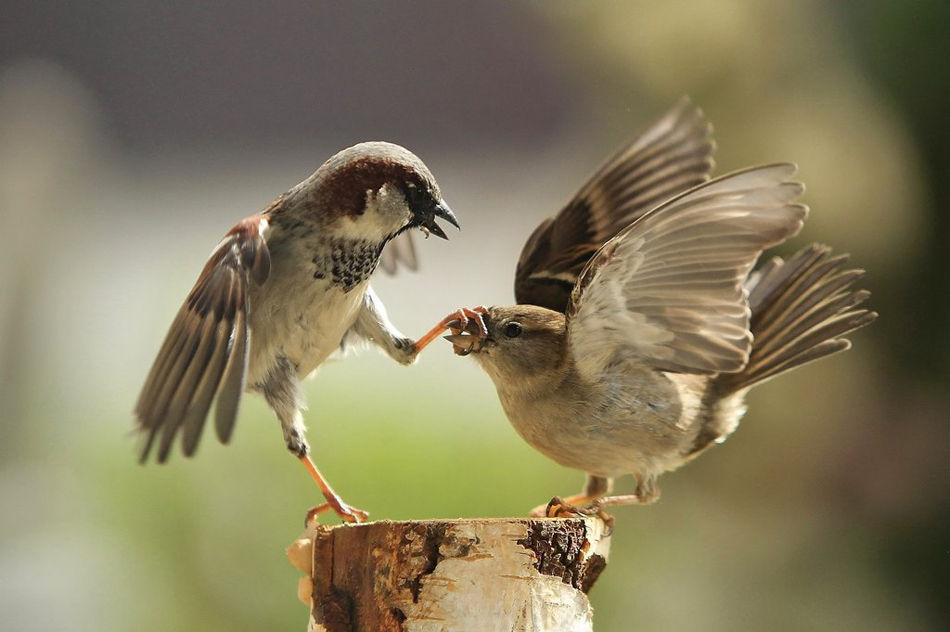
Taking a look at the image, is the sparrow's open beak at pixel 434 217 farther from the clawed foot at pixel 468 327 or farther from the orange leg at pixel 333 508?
the orange leg at pixel 333 508

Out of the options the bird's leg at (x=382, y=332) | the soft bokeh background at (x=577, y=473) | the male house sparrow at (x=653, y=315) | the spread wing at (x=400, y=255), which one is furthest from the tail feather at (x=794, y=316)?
the soft bokeh background at (x=577, y=473)

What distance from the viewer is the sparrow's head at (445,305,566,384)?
1.53 meters

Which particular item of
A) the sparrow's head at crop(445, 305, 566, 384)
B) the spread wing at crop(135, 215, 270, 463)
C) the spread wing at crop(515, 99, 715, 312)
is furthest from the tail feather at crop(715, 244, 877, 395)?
the spread wing at crop(135, 215, 270, 463)

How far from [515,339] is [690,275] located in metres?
0.30

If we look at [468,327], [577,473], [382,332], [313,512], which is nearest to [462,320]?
[468,327]

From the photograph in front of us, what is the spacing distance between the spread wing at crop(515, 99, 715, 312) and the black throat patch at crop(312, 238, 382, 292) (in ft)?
1.17

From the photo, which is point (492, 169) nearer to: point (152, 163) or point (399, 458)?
point (152, 163)

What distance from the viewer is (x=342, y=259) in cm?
144

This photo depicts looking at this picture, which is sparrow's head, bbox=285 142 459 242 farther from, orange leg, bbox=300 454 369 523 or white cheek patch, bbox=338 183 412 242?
orange leg, bbox=300 454 369 523

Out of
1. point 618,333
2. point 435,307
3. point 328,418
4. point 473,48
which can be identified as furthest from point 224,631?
point 473,48

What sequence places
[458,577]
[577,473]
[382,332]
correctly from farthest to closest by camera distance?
[577,473]
[382,332]
[458,577]

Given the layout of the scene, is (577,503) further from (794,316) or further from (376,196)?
(376,196)

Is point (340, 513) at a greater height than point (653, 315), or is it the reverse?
point (653, 315)

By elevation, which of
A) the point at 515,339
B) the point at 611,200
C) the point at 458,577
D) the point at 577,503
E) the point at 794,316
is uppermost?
the point at 611,200
